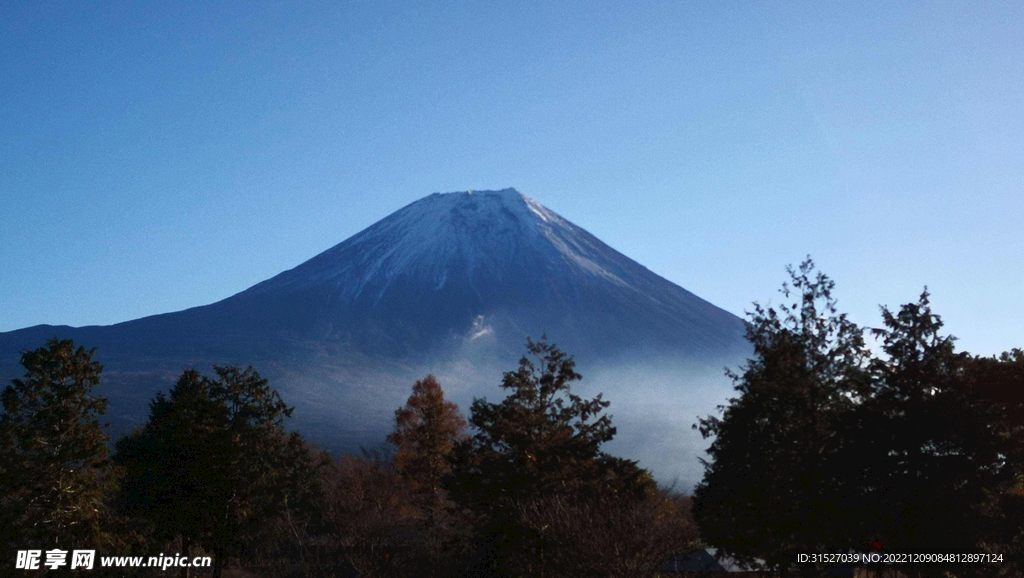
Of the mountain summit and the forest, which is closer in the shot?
the forest

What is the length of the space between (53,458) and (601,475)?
13.8 meters

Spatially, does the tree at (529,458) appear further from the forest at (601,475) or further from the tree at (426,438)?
the tree at (426,438)

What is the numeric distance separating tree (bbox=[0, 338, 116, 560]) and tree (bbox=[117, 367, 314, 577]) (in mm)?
5915

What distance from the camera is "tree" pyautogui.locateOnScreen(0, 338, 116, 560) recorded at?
19547 mm

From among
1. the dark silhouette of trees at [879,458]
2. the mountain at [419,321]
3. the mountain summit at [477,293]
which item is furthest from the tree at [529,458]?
the mountain summit at [477,293]

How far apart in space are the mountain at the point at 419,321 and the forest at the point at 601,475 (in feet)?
315

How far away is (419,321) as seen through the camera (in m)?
154

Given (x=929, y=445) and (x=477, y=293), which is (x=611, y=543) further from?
(x=477, y=293)

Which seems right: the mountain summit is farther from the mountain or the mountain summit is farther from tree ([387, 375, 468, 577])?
tree ([387, 375, 468, 577])

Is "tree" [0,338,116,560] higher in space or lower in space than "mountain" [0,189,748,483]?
lower

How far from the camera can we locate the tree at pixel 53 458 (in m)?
19.5

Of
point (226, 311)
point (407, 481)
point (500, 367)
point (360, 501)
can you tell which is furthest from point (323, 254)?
point (360, 501)

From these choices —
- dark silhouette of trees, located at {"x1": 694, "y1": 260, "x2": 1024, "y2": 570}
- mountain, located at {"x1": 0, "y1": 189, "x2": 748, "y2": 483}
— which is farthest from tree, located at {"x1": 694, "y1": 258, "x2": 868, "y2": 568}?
mountain, located at {"x1": 0, "y1": 189, "x2": 748, "y2": 483}

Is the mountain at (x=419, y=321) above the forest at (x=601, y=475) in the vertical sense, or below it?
above
